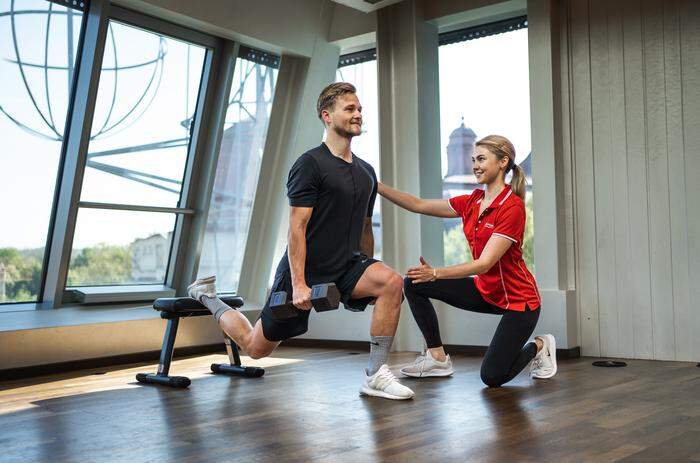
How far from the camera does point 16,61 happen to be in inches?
173

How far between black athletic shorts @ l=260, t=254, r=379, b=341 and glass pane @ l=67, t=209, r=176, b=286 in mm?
2317

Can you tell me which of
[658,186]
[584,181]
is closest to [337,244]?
[584,181]

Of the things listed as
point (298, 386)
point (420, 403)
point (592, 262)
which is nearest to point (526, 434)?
point (420, 403)

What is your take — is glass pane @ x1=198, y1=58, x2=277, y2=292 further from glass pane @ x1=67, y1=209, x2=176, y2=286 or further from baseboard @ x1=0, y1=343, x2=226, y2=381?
baseboard @ x1=0, y1=343, x2=226, y2=381

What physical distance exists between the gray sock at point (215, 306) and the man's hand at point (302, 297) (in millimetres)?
702

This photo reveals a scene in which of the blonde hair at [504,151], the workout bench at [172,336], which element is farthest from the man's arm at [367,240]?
the workout bench at [172,336]

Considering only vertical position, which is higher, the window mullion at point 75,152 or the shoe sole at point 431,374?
the window mullion at point 75,152

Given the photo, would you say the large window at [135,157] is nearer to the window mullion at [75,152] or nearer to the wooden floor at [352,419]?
the window mullion at [75,152]

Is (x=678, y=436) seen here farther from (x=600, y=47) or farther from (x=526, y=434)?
(x=600, y=47)

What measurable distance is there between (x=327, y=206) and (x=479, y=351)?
2187mm

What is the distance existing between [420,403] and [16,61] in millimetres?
3275

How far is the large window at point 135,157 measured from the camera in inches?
190

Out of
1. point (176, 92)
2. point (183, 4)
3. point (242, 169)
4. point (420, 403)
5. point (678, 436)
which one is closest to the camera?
point (678, 436)

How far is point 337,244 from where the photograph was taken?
3076 millimetres
